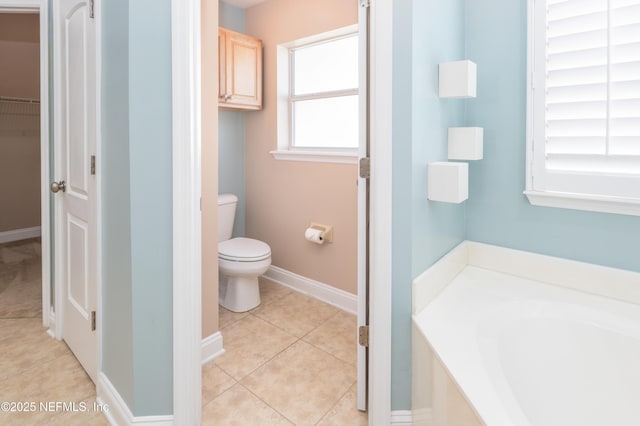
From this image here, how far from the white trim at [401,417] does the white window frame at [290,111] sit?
1.69 meters

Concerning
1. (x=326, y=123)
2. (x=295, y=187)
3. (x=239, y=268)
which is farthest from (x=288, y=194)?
(x=239, y=268)

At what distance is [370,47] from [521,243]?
113 cm

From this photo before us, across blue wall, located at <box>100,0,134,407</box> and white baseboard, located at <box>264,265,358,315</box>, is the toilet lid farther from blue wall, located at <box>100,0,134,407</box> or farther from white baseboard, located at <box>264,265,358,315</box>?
blue wall, located at <box>100,0,134,407</box>

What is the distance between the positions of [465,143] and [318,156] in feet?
4.59

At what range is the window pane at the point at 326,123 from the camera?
2.86 meters

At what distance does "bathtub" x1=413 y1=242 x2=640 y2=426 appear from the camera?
3.68 feet

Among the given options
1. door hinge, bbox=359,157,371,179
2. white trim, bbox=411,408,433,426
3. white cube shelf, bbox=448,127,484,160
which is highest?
white cube shelf, bbox=448,127,484,160

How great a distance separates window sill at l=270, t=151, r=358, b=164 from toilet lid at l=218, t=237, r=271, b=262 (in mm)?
763

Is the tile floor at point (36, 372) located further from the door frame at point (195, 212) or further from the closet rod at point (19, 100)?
the closet rod at point (19, 100)

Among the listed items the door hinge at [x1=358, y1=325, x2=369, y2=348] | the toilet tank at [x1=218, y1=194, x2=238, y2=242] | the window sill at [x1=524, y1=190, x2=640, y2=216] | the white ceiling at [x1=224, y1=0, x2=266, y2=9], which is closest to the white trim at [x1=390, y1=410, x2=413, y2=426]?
the door hinge at [x1=358, y1=325, x2=369, y2=348]

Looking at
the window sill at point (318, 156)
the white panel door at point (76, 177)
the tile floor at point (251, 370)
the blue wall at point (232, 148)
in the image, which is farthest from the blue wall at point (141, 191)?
the blue wall at point (232, 148)

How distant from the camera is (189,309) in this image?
1.53 meters

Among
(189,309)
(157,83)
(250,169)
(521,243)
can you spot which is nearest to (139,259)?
(189,309)

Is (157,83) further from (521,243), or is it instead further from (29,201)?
(29,201)
